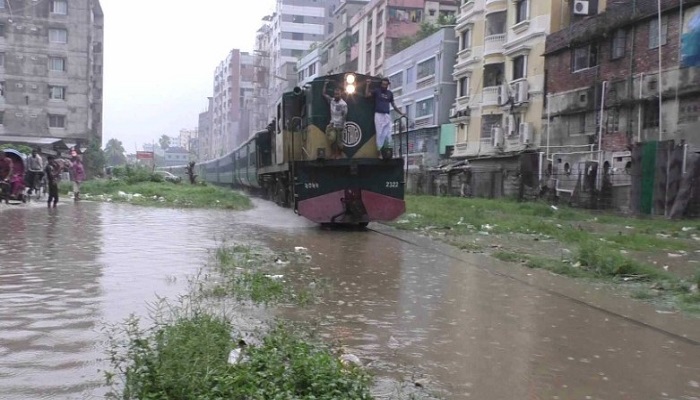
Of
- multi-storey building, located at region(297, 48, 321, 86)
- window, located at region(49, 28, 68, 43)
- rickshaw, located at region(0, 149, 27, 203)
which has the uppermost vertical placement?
multi-storey building, located at region(297, 48, 321, 86)

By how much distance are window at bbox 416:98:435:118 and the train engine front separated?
2621cm

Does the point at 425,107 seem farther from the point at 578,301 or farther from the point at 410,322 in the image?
the point at 410,322

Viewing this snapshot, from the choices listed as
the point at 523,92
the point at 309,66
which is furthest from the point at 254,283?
the point at 309,66

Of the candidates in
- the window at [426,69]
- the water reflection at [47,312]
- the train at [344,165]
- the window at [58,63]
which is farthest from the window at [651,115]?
the window at [58,63]

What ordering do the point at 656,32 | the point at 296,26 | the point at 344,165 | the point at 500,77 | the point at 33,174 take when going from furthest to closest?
the point at 296,26 → the point at 500,77 → the point at 656,32 → the point at 33,174 → the point at 344,165

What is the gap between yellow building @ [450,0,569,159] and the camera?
92.9ft

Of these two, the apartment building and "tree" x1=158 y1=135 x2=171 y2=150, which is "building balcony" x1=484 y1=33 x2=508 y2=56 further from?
"tree" x1=158 y1=135 x2=171 y2=150

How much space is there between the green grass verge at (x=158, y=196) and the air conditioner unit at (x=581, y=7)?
16388 millimetres

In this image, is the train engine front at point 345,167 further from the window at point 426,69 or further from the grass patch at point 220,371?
the window at point 426,69

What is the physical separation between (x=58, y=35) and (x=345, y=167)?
42.0 meters

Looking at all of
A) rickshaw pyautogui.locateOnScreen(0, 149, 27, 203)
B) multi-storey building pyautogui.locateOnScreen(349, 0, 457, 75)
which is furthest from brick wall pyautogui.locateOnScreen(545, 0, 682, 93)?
rickshaw pyautogui.locateOnScreen(0, 149, 27, 203)

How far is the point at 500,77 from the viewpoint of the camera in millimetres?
31938

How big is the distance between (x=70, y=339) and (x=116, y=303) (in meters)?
1.13

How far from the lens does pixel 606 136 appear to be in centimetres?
2344
